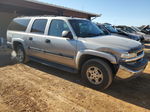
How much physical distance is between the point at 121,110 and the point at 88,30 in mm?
2520

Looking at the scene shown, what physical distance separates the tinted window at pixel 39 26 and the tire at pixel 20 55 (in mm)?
1118

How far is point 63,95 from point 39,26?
271 centimetres

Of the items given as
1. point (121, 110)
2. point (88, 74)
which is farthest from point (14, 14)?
point (121, 110)

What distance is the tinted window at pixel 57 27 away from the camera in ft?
14.4

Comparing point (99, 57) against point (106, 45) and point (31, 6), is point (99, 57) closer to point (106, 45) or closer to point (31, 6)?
point (106, 45)

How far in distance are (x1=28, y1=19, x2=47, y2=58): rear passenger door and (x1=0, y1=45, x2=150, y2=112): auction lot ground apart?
31.4 inches

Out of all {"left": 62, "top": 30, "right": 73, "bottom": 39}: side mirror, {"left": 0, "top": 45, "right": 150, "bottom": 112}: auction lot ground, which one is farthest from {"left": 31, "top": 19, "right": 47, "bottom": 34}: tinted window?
{"left": 0, "top": 45, "right": 150, "bottom": 112}: auction lot ground

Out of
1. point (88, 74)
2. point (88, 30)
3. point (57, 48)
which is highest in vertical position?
point (88, 30)

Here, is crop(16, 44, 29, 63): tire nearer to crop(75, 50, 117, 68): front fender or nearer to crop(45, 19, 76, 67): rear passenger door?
crop(45, 19, 76, 67): rear passenger door

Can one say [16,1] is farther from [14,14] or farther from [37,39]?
[37,39]

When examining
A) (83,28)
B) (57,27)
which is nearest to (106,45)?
(83,28)

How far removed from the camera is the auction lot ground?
3045 mm

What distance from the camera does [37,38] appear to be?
499cm

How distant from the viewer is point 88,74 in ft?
12.8
